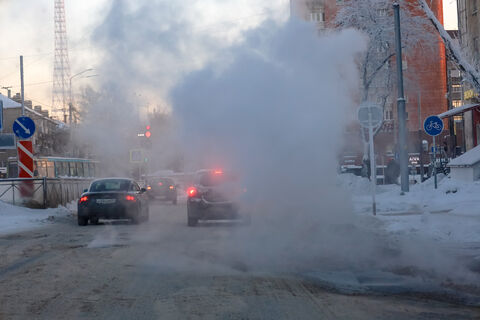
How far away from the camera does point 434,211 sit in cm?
1677

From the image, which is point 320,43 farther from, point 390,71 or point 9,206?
point 390,71

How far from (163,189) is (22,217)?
529 inches

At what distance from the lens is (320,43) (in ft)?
44.4

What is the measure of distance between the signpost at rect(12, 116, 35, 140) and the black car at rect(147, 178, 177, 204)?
497 inches

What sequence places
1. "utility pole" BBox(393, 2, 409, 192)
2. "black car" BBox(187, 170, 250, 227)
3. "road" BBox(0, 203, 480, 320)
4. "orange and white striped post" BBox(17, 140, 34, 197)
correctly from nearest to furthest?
"road" BBox(0, 203, 480, 320), "black car" BBox(187, 170, 250, 227), "orange and white striped post" BBox(17, 140, 34, 197), "utility pole" BBox(393, 2, 409, 192)

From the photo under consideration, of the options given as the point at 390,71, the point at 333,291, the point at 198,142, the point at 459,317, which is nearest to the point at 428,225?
the point at 198,142

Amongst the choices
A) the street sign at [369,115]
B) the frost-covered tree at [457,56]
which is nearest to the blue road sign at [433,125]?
the frost-covered tree at [457,56]

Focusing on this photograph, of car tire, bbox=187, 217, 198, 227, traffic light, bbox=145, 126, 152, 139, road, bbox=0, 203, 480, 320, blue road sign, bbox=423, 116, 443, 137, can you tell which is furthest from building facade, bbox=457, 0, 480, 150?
road, bbox=0, 203, 480, 320

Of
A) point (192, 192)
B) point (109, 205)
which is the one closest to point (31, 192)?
point (109, 205)

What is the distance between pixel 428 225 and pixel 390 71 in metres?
21.1

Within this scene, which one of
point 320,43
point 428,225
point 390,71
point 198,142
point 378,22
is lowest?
point 428,225

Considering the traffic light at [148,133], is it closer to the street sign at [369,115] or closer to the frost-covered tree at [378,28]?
the frost-covered tree at [378,28]

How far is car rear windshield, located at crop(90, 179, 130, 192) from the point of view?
18.2m

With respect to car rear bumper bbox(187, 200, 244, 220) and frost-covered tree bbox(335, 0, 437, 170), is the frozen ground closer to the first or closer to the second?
car rear bumper bbox(187, 200, 244, 220)
